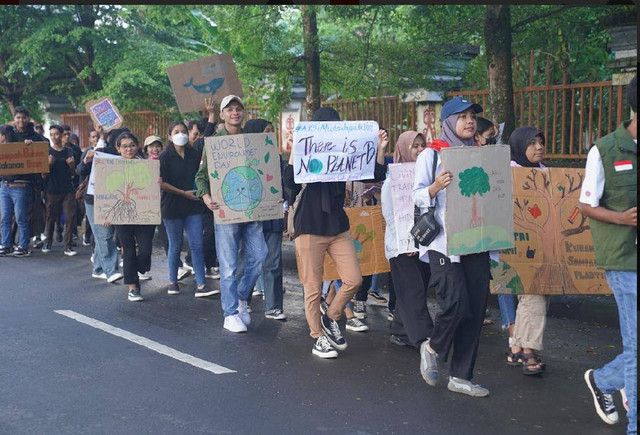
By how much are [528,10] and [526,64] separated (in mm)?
4572

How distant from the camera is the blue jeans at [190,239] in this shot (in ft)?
33.0

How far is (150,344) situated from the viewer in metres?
7.61

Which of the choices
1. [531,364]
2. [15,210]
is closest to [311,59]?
[15,210]

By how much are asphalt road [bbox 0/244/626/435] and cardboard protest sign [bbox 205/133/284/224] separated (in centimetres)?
106

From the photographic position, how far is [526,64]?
17.1m

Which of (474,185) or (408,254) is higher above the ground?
(474,185)

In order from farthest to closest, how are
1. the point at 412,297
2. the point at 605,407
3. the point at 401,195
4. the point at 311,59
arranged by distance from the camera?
the point at 311,59, the point at 401,195, the point at 412,297, the point at 605,407

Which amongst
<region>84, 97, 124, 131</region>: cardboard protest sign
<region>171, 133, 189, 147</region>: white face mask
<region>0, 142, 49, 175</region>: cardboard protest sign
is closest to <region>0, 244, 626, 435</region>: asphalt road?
<region>171, 133, 189, 147</region>: white face mask

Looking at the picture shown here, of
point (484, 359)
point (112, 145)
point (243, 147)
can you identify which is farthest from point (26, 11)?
point (484, 359)

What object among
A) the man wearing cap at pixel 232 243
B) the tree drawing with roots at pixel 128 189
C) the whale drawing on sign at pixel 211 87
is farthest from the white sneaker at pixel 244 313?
the whale drawing on sign at pixel 211 87

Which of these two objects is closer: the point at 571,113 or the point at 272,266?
the point at 272,266

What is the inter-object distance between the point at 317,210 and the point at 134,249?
3322 millimetres

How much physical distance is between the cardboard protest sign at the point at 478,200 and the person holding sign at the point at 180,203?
4.50 meters

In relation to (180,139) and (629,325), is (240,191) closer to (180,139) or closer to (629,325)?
(180,139)
